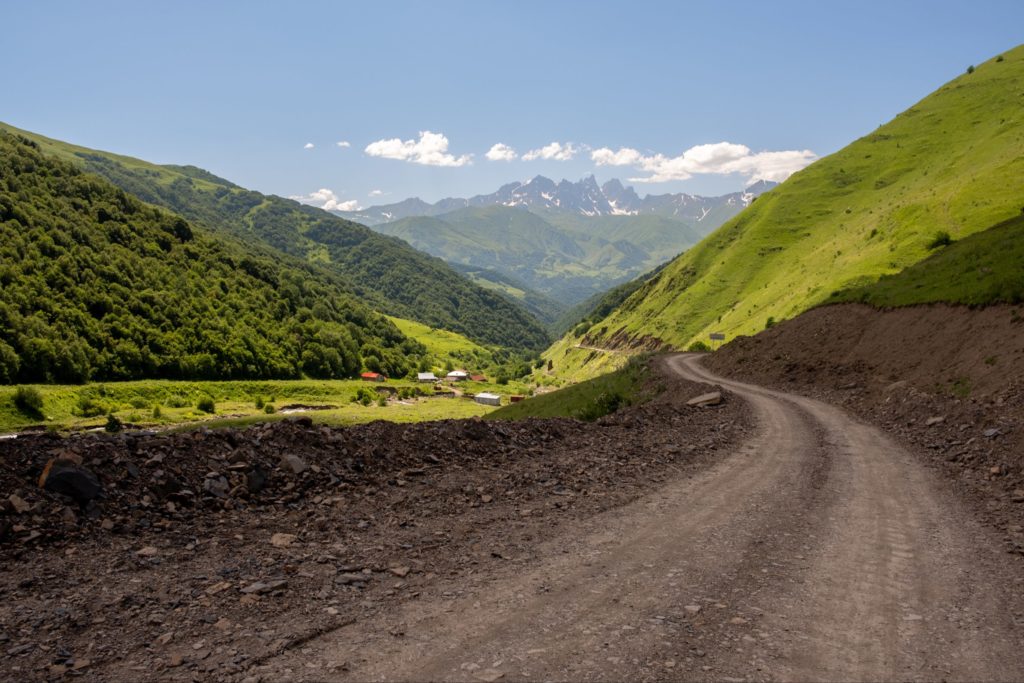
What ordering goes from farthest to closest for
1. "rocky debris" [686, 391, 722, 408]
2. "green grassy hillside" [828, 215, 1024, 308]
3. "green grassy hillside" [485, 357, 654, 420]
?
"green grassy hillside" [485, 357, 654, 420] → "green grassy hillside" [828, 215, 1024, 308] → "rocky debris" [686, 391, 722, 408]

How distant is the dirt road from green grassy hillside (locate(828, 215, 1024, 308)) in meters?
27.2

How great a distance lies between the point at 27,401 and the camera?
376 feet

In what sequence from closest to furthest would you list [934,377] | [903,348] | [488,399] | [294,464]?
[294,464], [934,377], [903,348], [488,399]

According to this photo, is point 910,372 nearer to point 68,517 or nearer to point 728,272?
point 68,517

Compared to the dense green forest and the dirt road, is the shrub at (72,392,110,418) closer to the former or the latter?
the dense green forest

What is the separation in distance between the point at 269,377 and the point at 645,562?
182133mm

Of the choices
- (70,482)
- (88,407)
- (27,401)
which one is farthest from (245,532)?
(88,407)

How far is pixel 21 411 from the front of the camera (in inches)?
4486

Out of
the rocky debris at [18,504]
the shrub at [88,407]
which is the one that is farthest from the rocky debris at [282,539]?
the shrub at [88,407]

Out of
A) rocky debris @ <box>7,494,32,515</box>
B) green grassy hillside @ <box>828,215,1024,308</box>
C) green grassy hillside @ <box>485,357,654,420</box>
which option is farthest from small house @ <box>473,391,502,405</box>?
rocky debris @ <box>7,494,32,515</box>

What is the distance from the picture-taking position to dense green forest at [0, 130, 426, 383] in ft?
452

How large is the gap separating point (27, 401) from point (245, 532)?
469ft

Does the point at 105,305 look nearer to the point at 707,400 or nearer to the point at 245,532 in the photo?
the point at 707,400

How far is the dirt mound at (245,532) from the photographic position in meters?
7.43
